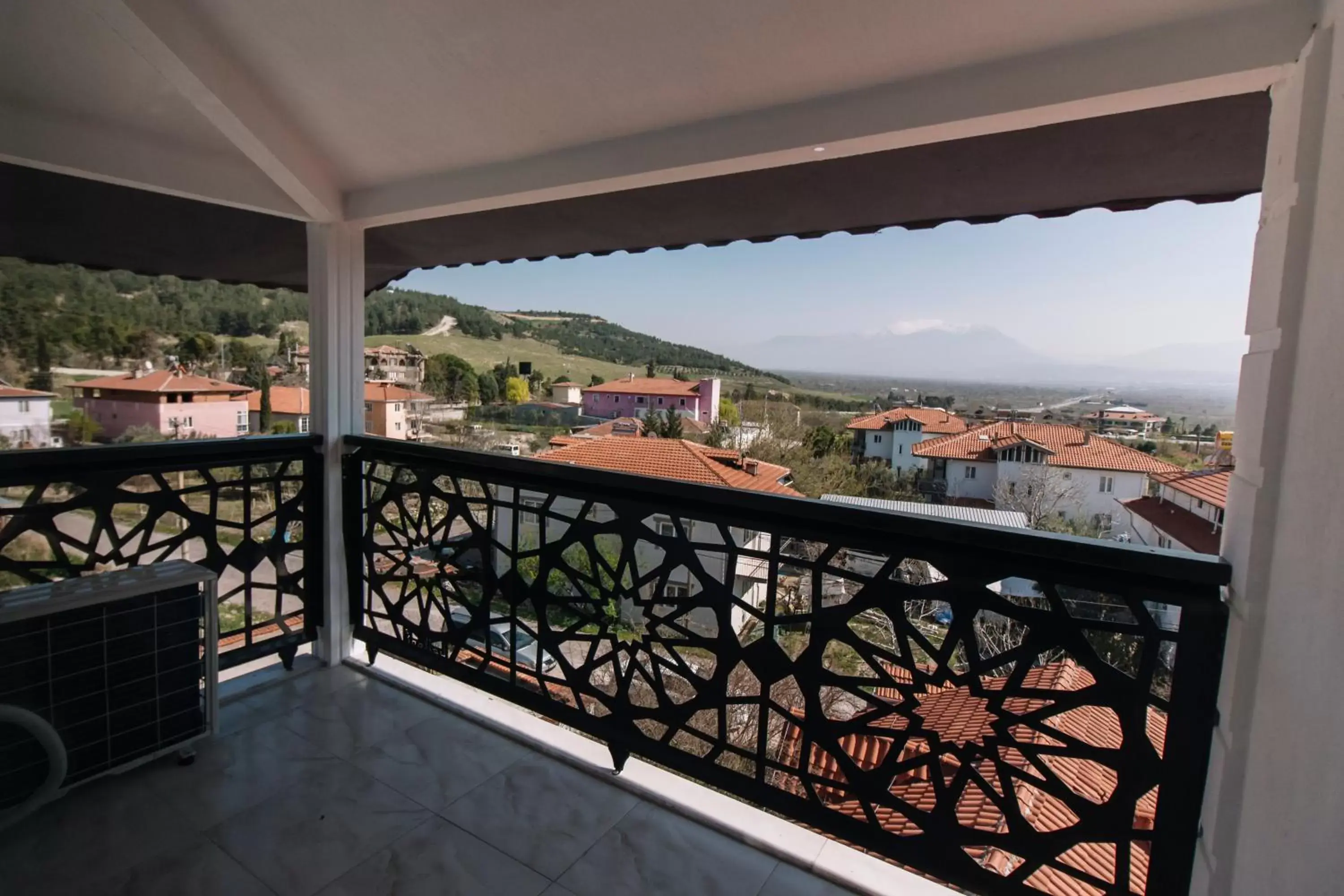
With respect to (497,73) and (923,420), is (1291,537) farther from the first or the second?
(497,73)

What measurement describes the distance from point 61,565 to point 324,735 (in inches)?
50.6

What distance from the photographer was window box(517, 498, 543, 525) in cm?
260

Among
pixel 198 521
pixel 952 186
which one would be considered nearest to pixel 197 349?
pixel 198 521

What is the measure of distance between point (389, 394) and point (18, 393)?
67.2 inches

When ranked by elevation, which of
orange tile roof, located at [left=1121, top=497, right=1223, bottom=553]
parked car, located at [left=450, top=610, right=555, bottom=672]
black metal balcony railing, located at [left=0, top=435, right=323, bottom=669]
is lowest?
parked car, located at [left=450, top=610, right=555, bottom=672]

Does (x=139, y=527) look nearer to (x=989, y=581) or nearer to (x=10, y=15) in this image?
(x=10, y=15)

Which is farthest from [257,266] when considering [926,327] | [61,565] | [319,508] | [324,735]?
[926,327]

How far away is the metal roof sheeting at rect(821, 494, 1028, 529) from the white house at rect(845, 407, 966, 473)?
37 centimetres

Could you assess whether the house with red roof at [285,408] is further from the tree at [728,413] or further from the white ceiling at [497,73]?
the tree at [728,413]

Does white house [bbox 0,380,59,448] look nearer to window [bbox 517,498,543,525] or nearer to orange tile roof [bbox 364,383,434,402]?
orange tile roof [bbox 364,383,434,402]

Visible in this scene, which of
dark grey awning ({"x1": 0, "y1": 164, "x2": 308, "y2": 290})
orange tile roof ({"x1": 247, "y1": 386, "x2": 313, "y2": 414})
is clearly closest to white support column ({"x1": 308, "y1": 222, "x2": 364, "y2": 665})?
orange tile roof ({"x1": 247, "y1": 386, "x2": 313, "y2": 414})

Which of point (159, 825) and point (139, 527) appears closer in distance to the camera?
A: point (159, 825)

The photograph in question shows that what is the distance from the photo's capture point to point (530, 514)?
262 centimetres

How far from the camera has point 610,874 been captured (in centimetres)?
195
